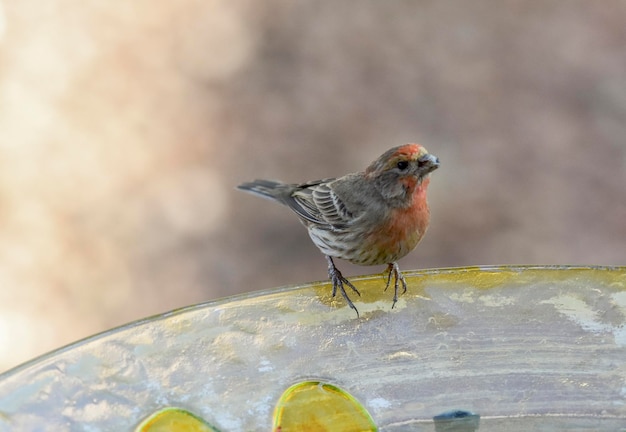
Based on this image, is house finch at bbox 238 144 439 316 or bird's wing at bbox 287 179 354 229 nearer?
house finch at bbox 238 144 439 316

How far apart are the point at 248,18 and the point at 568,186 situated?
10.0 ft

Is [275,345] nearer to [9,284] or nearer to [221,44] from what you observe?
[9,284]

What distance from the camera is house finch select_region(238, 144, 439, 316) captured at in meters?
3.53

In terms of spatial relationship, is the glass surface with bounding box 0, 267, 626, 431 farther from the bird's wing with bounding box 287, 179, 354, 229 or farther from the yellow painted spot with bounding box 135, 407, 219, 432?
the bird's wing with bounding box 287, 179, 354, 229

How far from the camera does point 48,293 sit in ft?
18.9

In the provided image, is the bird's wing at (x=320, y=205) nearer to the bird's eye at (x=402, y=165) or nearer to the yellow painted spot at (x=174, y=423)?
the bird's eye at (x=402, y=165)

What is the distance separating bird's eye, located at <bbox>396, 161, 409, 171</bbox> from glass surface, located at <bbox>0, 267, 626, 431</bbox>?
2.57 feet

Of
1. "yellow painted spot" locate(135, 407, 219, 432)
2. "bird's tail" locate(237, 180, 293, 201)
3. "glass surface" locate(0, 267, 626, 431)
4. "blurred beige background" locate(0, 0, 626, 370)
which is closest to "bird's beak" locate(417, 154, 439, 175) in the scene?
"glass surface" locate(0, 267, 626, 431)

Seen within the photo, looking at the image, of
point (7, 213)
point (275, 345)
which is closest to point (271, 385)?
point (275, 345)

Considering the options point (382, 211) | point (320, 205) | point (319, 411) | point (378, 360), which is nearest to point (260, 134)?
point (320, 205)

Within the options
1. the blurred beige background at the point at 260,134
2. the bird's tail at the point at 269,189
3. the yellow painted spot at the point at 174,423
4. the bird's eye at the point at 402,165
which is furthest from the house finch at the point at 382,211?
the blurred beige background at the point at 260,134

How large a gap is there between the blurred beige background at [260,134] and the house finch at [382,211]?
6.62 feet

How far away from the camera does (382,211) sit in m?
3.62

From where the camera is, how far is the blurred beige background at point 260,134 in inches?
236
